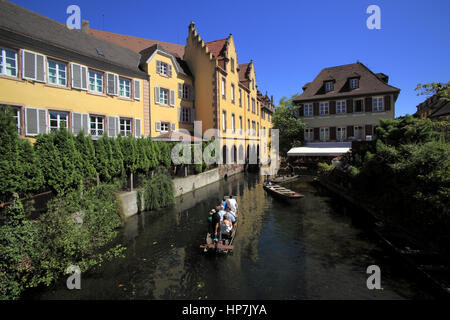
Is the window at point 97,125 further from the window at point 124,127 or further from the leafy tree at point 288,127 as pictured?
the leafy tree at point 288,127

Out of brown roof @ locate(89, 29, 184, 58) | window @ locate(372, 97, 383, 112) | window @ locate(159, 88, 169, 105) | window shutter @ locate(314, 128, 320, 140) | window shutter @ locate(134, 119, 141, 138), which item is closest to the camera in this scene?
window shutter @ locate(134, 119, 141, 138)

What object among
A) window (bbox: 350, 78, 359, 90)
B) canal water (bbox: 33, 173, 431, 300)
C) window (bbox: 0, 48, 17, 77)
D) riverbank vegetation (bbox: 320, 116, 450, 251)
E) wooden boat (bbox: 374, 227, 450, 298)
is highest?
window (bbox: 350, 78, 359, 90)

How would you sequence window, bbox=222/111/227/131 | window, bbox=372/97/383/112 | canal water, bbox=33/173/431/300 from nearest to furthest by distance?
canal water, bbox=33/173/431/300 < window, bbox=372/97/383/112 < window, bbox=222/111/227/131

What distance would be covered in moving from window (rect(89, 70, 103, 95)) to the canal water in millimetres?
10490

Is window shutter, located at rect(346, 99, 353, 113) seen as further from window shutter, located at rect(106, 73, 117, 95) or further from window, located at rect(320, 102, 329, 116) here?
window shutter, located at rect(106, 73, 117, 95)

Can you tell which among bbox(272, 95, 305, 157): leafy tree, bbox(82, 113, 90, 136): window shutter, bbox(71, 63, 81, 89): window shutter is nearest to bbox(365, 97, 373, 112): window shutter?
bbox(272, 95, 305, 157): leafy tree

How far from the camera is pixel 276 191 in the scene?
20.4 meters

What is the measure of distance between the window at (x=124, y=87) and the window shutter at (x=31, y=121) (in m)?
6.86

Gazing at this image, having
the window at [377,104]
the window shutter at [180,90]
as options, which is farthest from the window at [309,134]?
the window shutter at [180,90]

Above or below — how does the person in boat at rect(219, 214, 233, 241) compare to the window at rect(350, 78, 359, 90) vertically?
below

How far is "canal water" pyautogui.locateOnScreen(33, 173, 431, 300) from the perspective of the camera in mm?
7176

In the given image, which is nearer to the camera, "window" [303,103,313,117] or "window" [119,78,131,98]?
"window" [119,78,131,98]

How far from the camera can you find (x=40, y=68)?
49.5ft
